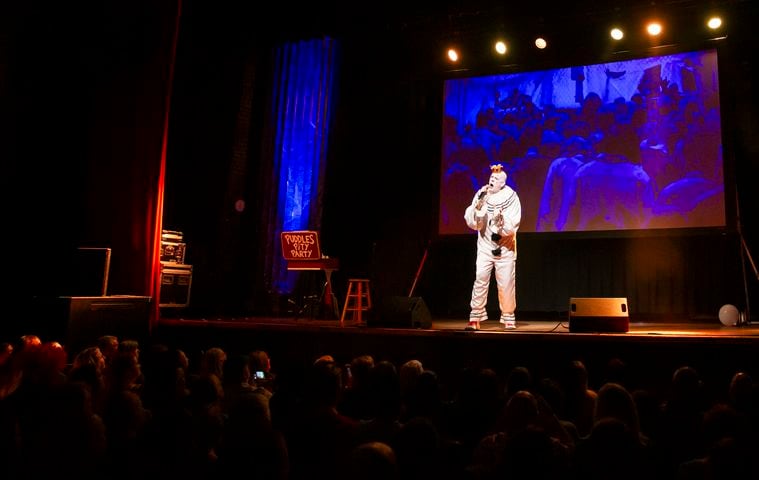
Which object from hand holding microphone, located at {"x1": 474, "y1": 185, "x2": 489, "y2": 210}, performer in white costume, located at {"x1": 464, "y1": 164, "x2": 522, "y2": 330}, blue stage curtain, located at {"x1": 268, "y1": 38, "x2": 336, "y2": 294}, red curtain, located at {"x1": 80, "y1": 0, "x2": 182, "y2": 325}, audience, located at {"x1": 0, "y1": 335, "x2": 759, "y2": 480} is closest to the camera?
audience, located at {"x1": 0, "y1": 335, "x2": 759, "y2": 480}

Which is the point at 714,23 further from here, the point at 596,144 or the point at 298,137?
the point at 298,137

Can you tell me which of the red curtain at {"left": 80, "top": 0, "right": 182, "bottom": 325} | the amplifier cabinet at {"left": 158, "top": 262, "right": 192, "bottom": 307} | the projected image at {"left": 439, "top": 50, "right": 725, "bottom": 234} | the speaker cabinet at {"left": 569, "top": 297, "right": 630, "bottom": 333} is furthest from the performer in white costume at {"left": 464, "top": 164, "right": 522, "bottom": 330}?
the amplifier cabinet at {"left": 158, "top": 262, "right": 192, "bottom": 307}

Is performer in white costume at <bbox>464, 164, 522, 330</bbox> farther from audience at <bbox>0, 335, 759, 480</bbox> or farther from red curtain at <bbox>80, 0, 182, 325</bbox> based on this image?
red curtain at <bbox>80, 0, 182, 325</bbox>

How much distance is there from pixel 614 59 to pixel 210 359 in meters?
7.51

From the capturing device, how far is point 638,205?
8.45 m

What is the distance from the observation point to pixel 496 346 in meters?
5.88

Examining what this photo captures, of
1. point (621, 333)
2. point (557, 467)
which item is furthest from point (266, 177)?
point (557, 467)

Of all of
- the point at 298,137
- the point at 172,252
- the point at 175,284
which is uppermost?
the point at 298,137

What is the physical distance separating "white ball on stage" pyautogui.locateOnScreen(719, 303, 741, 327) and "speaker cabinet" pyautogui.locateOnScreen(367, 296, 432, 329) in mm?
3897

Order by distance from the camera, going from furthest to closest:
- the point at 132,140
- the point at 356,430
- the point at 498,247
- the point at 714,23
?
the point at 714,23
the point at 132,140
the point at 498,247
the point at 356,430

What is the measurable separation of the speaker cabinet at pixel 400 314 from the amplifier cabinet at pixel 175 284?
347 cm

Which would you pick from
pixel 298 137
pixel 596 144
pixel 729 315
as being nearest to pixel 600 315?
pixel 729 315

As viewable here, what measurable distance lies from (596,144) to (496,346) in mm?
4322

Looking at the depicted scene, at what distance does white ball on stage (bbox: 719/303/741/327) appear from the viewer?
7.43 metres
